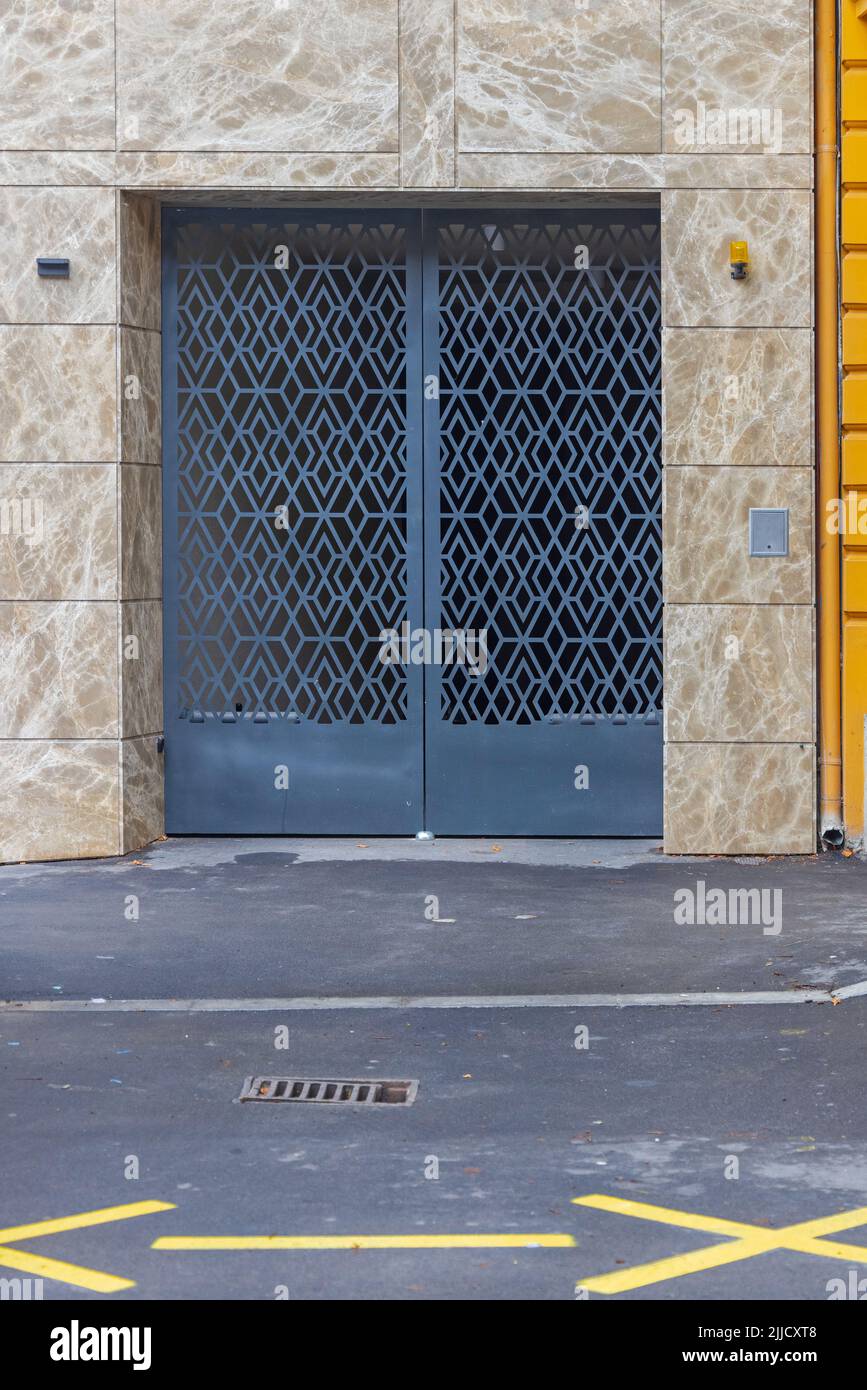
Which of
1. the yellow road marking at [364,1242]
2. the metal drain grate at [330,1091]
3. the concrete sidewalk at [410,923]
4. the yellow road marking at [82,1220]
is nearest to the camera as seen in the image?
the yellow road marking at [364,1242]

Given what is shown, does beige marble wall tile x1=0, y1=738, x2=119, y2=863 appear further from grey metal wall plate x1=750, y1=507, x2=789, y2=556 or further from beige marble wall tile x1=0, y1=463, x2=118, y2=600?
grey metal wall plate x1=750, y1=507, x2=789, y2=556

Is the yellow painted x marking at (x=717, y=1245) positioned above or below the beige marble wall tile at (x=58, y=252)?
below

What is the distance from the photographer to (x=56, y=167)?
1171cm

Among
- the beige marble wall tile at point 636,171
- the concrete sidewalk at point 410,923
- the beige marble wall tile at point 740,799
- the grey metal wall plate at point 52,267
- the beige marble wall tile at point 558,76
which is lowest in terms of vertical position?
the concrete sidewalk at point 410,923

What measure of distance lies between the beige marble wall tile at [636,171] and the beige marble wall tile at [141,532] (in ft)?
8.24

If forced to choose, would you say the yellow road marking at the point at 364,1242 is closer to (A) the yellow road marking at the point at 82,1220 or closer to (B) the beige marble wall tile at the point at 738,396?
(A) the yellow road marking at the point at 82,1220

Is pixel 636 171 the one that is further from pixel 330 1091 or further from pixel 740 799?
pixel 330 1091

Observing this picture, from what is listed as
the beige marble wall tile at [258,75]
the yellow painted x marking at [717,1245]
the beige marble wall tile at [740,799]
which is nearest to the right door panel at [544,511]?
the beige marble wall tile at [740,799]

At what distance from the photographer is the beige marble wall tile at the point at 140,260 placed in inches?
463

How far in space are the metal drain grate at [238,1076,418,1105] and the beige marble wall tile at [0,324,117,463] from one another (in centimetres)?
566

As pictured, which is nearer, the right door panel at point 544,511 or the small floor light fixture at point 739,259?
the small floor light fixture at point 739,259

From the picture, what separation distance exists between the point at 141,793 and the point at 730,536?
373cm

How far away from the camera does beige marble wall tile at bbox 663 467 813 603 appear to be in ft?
38.7

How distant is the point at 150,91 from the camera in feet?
38.4
